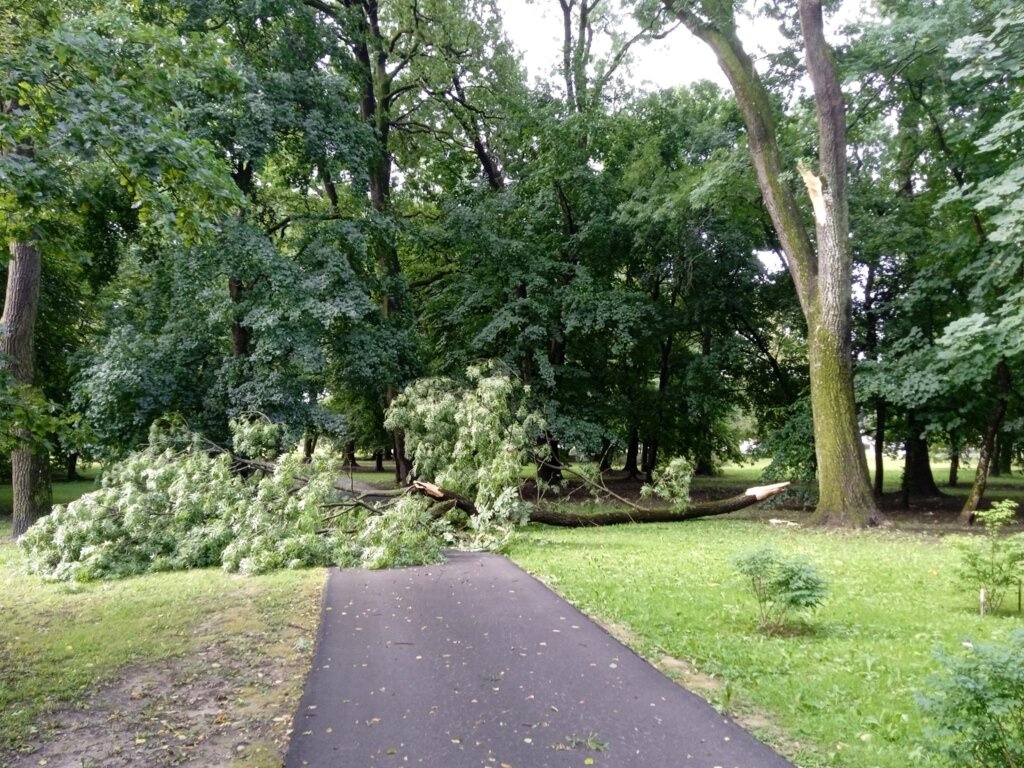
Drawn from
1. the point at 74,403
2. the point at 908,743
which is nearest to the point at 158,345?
the point at 74,403

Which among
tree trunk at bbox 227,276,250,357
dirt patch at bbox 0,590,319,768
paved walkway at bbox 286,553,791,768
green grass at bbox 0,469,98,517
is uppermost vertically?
tree trunk at bbox 227,276,250,357

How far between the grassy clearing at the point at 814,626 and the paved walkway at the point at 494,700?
37cm

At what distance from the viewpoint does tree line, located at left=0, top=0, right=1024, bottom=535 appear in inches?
342

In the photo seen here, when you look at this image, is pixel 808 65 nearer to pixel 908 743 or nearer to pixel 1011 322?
pixel 1011 322

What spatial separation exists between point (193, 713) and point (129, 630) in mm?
2472

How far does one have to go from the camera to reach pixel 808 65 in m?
12.2

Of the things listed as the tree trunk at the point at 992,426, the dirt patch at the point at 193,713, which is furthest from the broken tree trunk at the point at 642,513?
the dirt patch at the point at 193,713

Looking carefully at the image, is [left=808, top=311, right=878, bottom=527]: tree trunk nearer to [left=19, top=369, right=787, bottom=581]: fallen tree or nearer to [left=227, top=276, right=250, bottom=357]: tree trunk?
[left=19, top=369, right=787, bottom=581]: fallen tree

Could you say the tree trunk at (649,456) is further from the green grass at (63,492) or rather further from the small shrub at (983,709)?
the small shrub at (983,709)

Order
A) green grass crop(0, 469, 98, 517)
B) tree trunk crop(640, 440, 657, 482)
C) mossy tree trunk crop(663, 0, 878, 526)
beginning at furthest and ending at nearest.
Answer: tree trunk crop(640, 440, 657, 482)
green grass crop(0, 469, 98, 517)
mossy tree trunk crop(663, 0, 878, 526)

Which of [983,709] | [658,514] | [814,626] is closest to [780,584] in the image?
[814,626]

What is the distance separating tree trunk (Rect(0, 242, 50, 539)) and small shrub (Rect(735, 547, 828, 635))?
1205cm

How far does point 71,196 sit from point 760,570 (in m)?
6.05

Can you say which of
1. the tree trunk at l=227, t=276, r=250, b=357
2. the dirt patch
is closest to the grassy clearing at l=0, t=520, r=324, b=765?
the dirt patch
